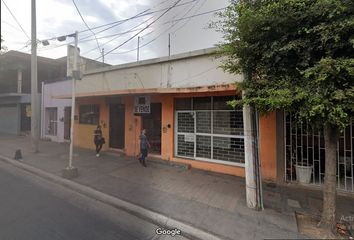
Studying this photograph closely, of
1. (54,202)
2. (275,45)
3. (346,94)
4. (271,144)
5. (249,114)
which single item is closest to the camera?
(346,94)

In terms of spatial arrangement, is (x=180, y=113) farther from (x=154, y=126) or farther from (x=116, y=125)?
(x=116, y=125)

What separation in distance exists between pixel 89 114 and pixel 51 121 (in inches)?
222

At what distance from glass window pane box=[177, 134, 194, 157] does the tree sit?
468cm

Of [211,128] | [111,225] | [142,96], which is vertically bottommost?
[111,225]

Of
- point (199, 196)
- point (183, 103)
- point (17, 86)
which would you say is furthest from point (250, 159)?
point (17, 86)

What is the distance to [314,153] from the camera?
22.5 ft

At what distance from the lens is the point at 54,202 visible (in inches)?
223

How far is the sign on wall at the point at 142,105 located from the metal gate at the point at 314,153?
5.41 m

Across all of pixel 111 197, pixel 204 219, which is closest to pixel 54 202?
pixel 111 197

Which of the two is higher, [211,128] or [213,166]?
[211,128]

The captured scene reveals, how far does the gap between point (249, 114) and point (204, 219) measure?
237 cm

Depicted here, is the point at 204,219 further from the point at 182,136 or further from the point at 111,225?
the point at 182,136

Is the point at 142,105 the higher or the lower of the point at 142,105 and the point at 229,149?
the higher
